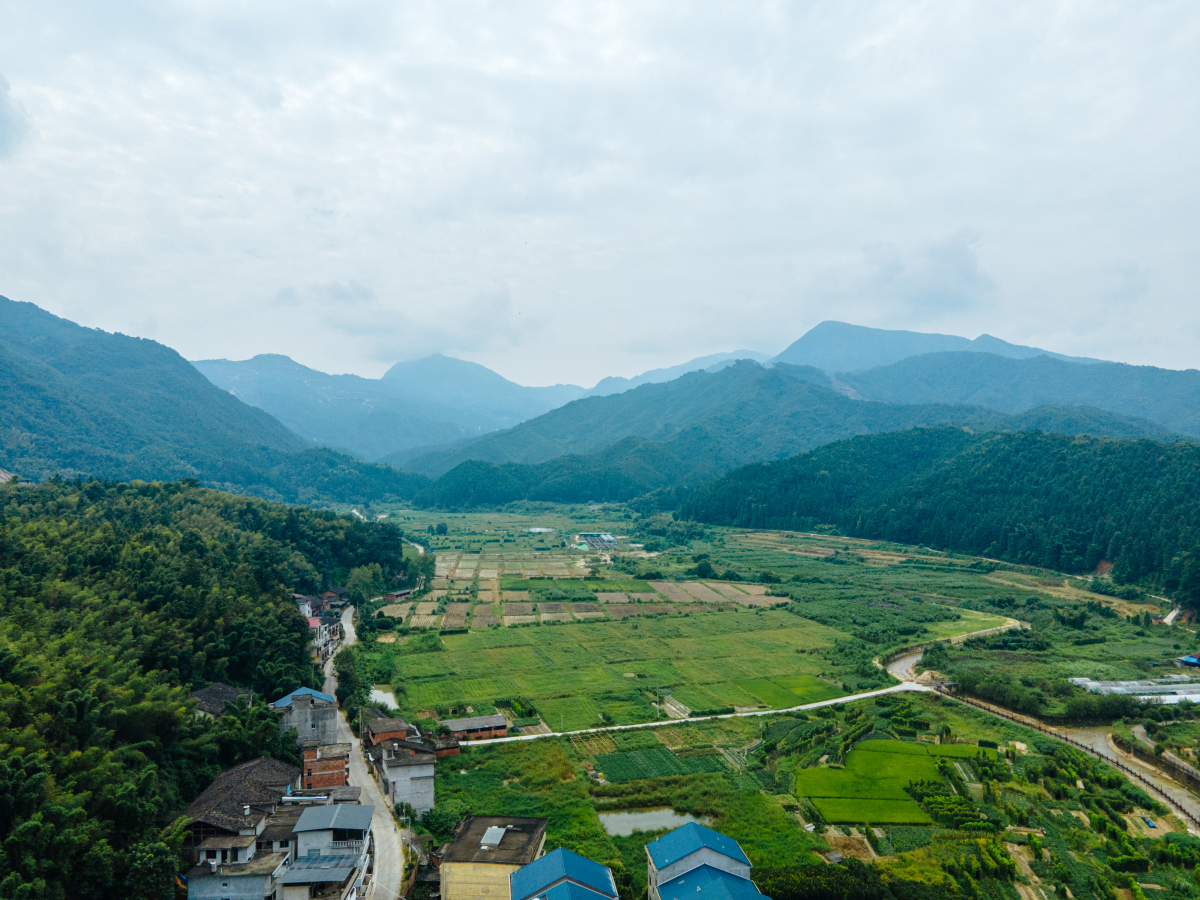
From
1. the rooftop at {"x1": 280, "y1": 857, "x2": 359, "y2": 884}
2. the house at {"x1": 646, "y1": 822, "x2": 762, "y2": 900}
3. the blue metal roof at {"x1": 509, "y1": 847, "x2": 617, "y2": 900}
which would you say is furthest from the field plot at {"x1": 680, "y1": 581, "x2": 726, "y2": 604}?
the rooftop at {"x1": 280, "y1": 857, "x2": 359, "y2": 884}

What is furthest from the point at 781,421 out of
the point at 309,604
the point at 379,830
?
the point at 379,830

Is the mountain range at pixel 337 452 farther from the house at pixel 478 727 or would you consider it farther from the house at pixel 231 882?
the house at pixel 231 882

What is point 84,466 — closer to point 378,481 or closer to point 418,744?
point 378,481

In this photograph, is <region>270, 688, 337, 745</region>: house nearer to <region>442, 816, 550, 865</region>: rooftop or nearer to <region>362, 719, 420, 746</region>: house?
<region>362, 719, 420, 746</region>: house

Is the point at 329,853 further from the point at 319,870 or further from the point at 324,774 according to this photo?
the point at 324,774

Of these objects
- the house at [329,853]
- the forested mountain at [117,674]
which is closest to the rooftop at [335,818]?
the house at [329,853]

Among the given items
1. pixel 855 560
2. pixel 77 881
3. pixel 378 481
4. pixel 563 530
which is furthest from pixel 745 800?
pixel 378 481
